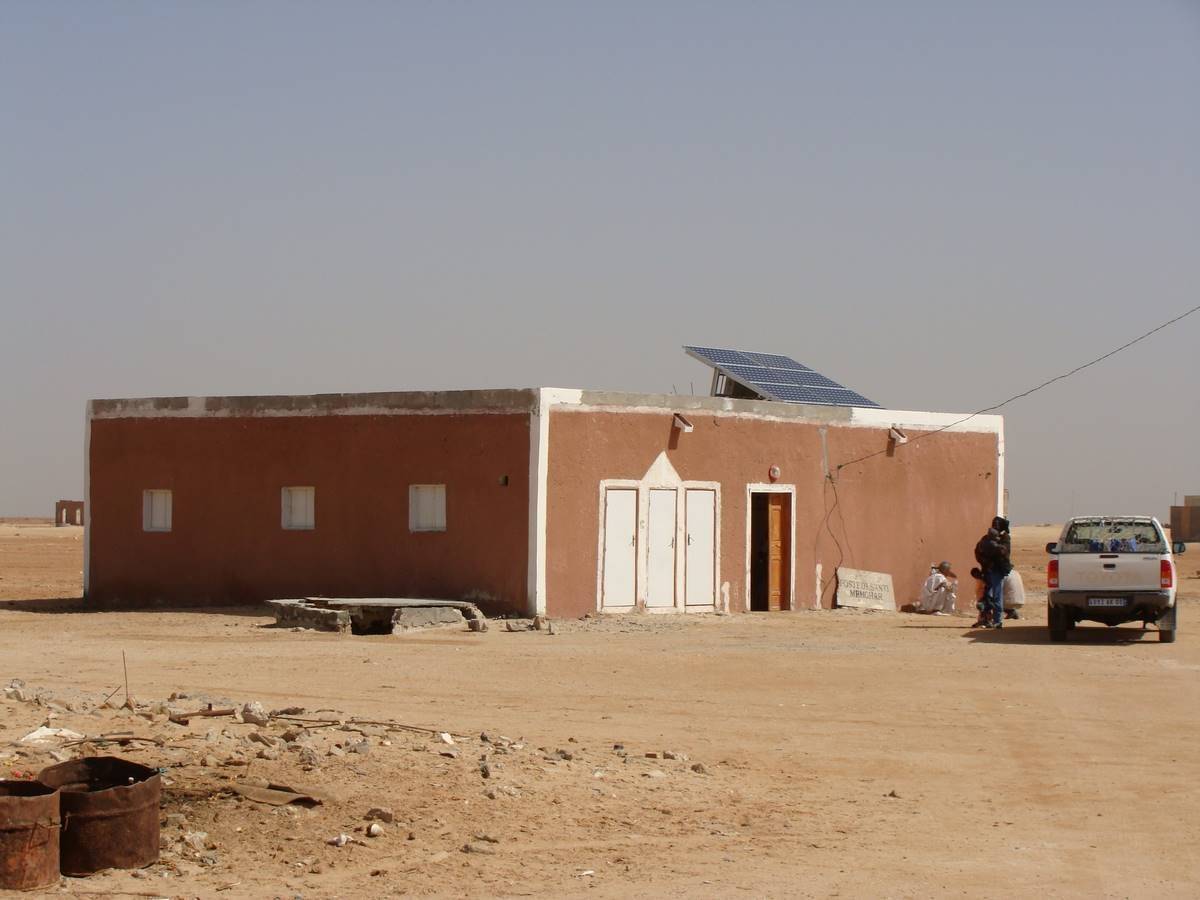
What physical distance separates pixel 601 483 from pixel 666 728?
38.1 ft

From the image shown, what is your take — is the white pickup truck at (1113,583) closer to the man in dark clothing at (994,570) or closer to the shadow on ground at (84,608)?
the man in dark clothing at (994,570)

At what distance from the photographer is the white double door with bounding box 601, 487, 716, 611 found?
24.3m

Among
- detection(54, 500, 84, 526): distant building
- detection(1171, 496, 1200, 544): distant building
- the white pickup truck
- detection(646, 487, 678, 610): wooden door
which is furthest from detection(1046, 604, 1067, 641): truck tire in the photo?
detection(54, 500, 84, 526): distant building

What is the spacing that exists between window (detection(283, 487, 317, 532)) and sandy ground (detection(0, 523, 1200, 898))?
6458 millimetres

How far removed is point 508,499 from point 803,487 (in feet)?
20.6

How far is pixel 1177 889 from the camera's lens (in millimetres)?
7840

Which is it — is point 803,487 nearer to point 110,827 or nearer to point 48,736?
point 48,736

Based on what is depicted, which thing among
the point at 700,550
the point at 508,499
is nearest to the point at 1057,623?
the point at 700,550

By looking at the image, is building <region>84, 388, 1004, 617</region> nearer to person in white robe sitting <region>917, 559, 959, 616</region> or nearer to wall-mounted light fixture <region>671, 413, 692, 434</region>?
wall-mounted light fixture <region>671, 413, 692, 434</region>

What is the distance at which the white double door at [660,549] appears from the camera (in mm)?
24281

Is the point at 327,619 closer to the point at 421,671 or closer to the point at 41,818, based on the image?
the point at 421,671

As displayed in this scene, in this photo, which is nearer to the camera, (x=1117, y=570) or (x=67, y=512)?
(x=1117, y=570)

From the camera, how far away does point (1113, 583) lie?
66.1ft

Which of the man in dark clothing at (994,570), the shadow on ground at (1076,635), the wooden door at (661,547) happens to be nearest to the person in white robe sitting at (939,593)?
the shadow on ground at (1076,635)
